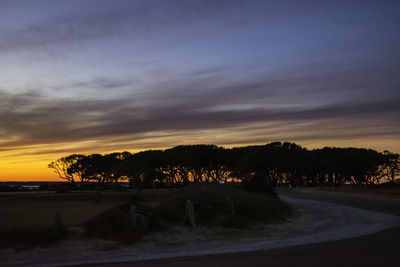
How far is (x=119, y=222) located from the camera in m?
17.6

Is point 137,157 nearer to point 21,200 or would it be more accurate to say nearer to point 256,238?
point 21,200

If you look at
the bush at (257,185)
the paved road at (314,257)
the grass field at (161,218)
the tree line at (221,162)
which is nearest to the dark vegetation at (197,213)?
the grass field at (161,218)

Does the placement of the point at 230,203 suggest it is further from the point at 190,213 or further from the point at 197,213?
the point at 190,213

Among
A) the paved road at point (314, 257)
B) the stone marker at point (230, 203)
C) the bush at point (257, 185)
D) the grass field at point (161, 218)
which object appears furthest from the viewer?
the bush at point (257, 185)

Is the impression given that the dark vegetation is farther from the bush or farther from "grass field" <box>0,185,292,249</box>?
the bush

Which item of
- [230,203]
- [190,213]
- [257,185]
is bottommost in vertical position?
[190,213]

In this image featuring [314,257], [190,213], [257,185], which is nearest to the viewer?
[314,257]

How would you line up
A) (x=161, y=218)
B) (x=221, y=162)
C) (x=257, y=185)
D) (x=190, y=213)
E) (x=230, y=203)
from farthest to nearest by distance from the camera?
(x=221, y=162), (x=257, y=185), (x=230, y=203), (x=161, y=218), (x=190, y=213)

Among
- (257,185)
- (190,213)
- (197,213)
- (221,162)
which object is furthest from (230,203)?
(221,162)

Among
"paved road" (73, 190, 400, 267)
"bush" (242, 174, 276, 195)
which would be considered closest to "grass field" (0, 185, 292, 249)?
"paved road" (73, 190, 400, 267)

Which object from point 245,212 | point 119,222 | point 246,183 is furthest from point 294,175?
point 119,222

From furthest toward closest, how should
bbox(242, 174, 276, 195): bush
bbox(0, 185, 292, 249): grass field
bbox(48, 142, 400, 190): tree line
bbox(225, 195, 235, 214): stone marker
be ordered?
bbox(48, 142, 400, 190): tree line
bbox(242, 174, 276, 195): bush
bbox(225, 195, 235, 214): stone marker
bbox(0, 185, 292, 249): grass field

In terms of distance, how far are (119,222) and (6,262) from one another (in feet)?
18.1

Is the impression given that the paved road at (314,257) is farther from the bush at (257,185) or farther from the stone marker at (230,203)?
the bush at (257,185)
